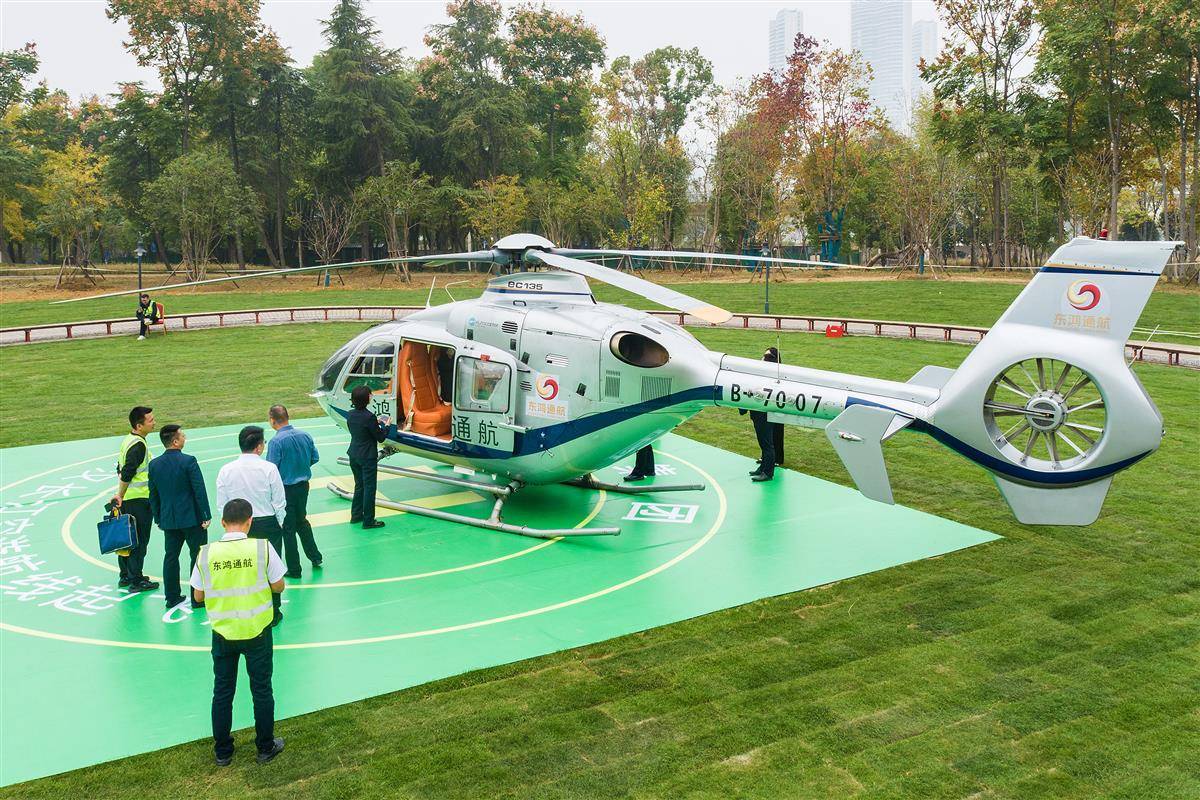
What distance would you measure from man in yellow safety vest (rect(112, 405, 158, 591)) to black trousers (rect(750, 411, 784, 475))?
8.68m

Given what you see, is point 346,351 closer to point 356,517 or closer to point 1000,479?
point 356,517

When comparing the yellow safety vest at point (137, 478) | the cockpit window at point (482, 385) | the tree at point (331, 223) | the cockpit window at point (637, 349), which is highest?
the tree at point (331, 223)

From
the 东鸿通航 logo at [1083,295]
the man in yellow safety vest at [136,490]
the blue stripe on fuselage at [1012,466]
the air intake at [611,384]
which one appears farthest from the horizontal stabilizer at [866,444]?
the man in yellow safety vest at [136,490]

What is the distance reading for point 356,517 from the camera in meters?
12.2

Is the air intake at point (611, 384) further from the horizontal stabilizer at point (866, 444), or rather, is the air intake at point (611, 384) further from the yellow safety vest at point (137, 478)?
the yellow safety vest at point (137, 478)

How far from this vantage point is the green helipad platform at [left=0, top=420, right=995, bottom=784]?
762 cm

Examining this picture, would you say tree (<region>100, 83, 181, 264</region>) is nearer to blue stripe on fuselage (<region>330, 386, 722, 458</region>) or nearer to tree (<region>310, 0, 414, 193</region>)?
tree (<region>310, 0, 414, 193</region>)

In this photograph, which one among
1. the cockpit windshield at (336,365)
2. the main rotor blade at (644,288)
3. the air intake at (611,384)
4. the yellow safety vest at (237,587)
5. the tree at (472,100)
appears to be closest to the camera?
the yellow safety vest at (237,587)

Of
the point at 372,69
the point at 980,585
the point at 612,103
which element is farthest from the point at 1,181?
the point at 980,585

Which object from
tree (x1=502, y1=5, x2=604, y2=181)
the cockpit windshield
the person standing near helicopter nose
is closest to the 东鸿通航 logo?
the person standing near helicopter nose

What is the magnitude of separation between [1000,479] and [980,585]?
4.97ft

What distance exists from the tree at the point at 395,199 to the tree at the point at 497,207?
10.5 feet

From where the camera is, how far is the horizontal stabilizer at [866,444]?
9.53 m

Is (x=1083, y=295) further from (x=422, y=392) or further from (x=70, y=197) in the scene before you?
(x=70, y=197)
